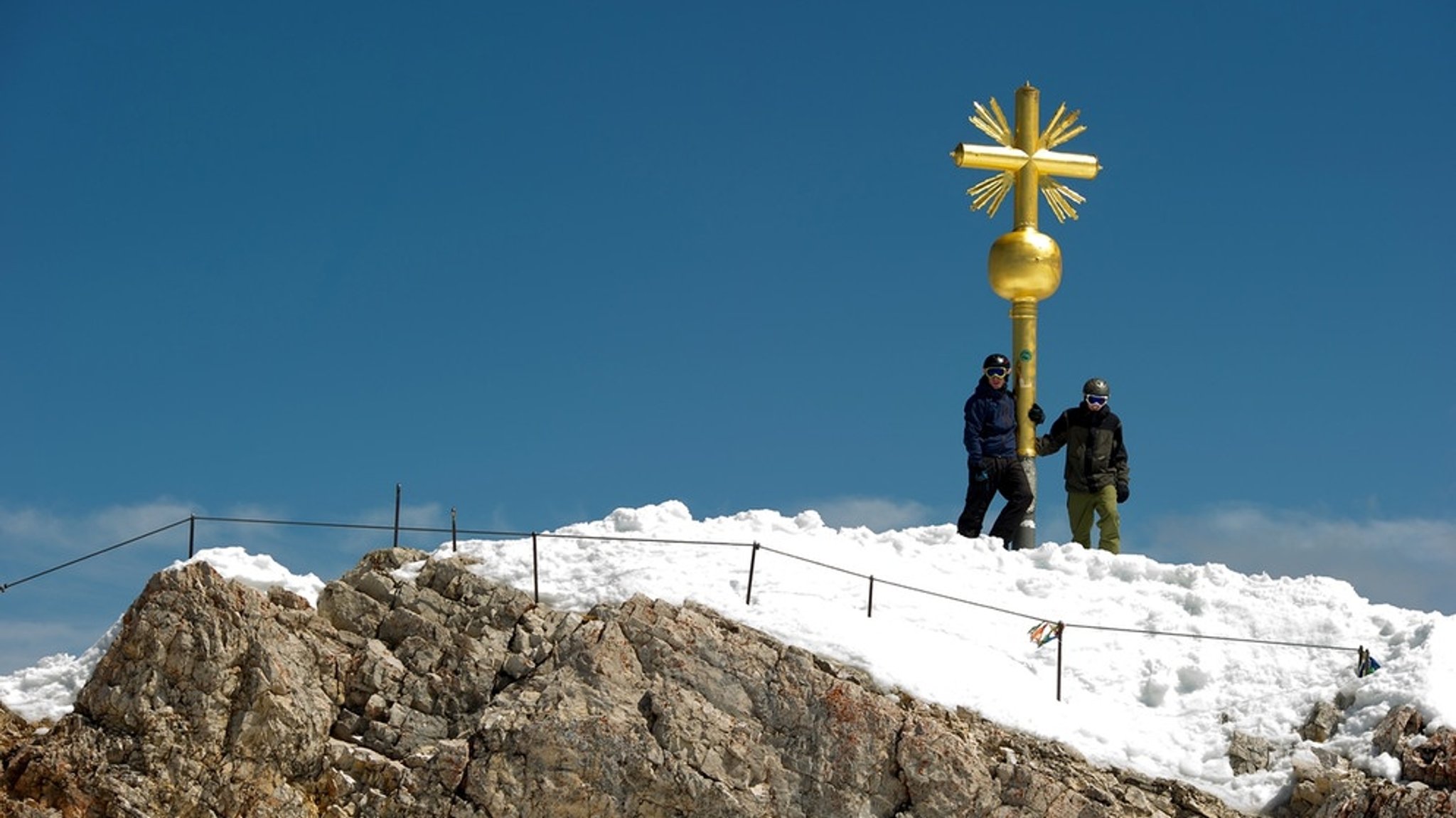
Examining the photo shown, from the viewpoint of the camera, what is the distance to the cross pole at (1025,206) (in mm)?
24531

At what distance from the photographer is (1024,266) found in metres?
24.6

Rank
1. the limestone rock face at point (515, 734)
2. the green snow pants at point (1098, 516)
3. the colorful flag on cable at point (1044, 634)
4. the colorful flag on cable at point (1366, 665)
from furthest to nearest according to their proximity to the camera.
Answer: the green snow pants at point (1098, 516)
the colorful flag on cable at point (1044, 634)
the colorful flag on cable at point (1366, 665)
the limestone rock face at point (515, 734)

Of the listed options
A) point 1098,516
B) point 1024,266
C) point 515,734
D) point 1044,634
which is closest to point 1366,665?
point 1044,634

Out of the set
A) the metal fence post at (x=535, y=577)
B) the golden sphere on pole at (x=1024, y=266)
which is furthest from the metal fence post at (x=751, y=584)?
the golden sphere on pole at (x=1024, y=266)

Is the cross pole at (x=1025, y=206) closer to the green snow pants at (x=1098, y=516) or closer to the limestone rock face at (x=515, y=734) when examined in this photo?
the green snow pants at (x=1098, y=516)

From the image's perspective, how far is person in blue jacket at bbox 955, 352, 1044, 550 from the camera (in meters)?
23.9

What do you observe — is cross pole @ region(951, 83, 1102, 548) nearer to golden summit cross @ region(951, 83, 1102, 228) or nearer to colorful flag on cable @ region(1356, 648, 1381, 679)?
golden summit cross @ region(951, 83, 1102, 228)

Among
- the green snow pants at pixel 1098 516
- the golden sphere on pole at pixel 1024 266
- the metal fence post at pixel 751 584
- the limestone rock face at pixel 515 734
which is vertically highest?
the golden sphere on pole at pixel 1024 266

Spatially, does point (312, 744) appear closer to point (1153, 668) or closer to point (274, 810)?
point (274, 810)

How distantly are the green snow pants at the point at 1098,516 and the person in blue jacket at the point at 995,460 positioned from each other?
1.94 feet

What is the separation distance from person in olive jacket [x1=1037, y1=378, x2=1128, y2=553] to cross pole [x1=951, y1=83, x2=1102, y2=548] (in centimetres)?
49

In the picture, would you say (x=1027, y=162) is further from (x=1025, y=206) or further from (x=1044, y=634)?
(x=1044, y=634)

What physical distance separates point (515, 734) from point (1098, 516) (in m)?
9.63

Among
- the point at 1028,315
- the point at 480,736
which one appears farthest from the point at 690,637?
the point at 1028,315
